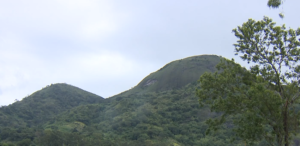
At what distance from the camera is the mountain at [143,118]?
241 feet

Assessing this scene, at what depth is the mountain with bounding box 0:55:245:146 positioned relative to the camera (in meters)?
73.6

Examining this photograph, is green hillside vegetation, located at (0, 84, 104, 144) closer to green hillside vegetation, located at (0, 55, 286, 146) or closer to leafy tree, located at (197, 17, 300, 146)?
green hillside vegetation, located at (0, 55, 286, 146)

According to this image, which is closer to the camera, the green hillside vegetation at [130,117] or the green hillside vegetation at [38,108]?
the green hillside vegetation at [130,117]

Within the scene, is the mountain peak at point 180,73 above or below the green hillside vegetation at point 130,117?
above

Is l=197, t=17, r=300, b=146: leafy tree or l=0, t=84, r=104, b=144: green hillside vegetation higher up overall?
l=0, t=84, r=104, b=144: green hillside vegetation

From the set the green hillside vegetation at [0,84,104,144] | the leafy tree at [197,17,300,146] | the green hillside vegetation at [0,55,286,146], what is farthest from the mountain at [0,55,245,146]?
the leafy tree at [197,17,300,146]

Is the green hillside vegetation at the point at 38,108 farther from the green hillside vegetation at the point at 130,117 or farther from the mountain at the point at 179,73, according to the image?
the mountain at the point at 179,73

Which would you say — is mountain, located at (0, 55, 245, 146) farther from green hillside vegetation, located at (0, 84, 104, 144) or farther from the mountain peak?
green hillside vegetation, located at (0, 84, 104, 144)

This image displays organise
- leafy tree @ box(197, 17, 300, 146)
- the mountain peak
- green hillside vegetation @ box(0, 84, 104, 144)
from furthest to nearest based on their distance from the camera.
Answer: the mountain peak
green hillside vegetation @ box(0, 84, 104, 144)
leafy tree @ box(197, 17, 300, 146)

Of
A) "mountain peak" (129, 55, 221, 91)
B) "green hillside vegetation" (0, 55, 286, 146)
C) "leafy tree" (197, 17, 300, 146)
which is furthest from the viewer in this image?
"mountain peak" (129, 55, 221, 91)

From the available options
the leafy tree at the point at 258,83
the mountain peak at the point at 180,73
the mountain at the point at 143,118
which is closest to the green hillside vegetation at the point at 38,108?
the mountain at the point at 143,118

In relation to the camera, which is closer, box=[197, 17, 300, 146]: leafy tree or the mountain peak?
box=[197, 17, 300, 146]: leafy tree

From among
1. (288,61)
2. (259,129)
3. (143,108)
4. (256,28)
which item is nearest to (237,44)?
(256,28)

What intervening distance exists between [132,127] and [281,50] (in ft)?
275
